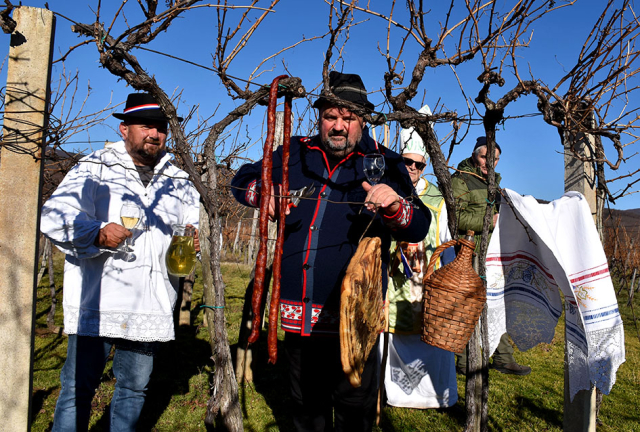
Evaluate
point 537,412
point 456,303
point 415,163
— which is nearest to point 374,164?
point 456,303

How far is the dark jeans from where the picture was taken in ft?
8.17

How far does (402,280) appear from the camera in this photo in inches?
162

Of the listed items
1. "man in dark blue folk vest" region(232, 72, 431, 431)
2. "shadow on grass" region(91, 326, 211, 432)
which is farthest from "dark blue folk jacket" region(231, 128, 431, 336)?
"shadow on grass" region(91, 326, 211, 432)

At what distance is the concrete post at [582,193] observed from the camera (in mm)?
2711

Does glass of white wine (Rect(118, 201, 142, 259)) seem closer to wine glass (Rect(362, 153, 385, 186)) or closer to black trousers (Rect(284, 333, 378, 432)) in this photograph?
black trousers (Rect(284, 333, 378, 432))

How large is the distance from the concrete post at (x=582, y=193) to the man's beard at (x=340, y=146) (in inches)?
51.0

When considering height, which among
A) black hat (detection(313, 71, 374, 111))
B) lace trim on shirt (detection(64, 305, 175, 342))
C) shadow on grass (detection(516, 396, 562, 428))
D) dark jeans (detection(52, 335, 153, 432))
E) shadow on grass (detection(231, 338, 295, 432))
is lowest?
shadow on grass (detection(516, 396, 562, 428))

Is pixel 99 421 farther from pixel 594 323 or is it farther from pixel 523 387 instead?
pixel 523 387

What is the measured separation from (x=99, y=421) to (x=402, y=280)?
2.88 metres

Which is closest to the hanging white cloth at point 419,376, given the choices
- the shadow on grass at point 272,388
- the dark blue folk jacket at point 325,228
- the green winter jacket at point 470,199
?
the shadow on grass at point 272,388

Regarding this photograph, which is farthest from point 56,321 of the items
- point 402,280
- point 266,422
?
point 402,280

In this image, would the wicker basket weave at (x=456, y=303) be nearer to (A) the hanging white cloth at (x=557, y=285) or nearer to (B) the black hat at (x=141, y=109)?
(A) the hanging white cloth at (x=557, y=285)

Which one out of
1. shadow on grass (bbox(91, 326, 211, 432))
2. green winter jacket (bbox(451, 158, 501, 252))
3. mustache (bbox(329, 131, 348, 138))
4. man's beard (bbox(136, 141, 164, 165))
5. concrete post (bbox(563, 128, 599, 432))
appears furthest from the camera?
green winter jacket (bbox(451, 158, 501, 252))

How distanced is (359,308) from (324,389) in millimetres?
832
